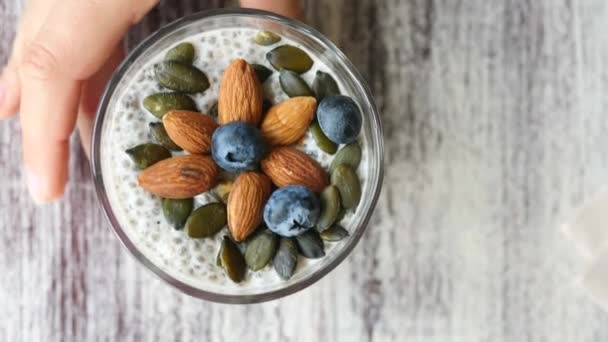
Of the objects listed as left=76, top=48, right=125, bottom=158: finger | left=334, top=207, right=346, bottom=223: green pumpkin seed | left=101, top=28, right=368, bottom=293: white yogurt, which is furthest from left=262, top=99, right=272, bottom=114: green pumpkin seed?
left=76, top=48, right=125, bottom=158: finger

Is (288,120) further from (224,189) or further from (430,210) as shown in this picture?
(430,210)

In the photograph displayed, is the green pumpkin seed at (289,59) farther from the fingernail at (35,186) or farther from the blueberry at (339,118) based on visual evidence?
the fingernail at (35,186)

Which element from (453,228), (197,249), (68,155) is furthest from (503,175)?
(68,155)

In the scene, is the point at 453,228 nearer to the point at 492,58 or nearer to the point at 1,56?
the point at 492,58

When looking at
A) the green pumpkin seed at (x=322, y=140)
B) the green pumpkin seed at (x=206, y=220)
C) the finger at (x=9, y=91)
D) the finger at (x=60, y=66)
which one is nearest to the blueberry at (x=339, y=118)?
the green pumpkin seed at (x=322, y=140)

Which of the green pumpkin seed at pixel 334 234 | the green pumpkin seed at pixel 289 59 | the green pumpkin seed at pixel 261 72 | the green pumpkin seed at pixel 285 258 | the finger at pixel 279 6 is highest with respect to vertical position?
the finger at pixel 279 6

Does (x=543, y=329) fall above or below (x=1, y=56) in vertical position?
below

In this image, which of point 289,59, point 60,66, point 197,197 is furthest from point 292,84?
point 60,66
